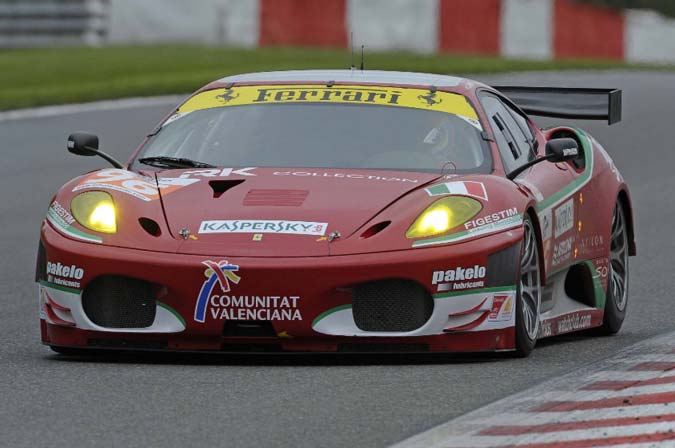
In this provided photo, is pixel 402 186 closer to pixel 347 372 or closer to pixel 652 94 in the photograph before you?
pixel 347 372

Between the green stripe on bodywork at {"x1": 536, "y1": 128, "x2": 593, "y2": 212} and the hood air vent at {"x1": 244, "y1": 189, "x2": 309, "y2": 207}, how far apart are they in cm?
103

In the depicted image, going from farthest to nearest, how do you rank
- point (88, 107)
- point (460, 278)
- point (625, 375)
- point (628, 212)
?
point (88, 107)
point (628, 212)
point (460, 278)
point (625, 375)

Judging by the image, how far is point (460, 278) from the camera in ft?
22.2

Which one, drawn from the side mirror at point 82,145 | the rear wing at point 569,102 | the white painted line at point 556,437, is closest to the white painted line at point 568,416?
the white painted line at point 556,437

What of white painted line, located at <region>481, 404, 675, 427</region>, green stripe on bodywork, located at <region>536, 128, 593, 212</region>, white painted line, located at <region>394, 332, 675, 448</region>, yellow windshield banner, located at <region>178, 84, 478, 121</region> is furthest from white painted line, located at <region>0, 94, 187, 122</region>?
white painted line, located at <region>481, 404, 675, 427</region>

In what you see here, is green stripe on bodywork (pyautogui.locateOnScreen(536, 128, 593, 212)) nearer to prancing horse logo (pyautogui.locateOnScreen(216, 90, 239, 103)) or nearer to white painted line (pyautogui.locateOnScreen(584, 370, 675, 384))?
white painted line (pyautogui.locateOnScreen(584, 370, 675, 384))

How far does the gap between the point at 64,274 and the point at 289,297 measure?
34.9 inches

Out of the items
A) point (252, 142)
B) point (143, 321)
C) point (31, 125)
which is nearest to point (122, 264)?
point (143, 321)

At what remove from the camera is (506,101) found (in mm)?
8773

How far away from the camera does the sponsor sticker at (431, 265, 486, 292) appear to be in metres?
6.71

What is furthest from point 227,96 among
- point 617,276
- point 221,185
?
point 617,276

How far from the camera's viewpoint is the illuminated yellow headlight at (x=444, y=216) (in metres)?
6.82

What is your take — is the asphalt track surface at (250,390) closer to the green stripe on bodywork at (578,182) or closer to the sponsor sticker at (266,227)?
the sponsor sticker at (266,227)

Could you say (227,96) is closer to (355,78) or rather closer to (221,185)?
(355,78)
